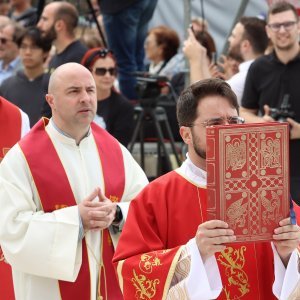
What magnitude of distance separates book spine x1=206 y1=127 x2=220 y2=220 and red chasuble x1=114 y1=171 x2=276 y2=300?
0.40 metres

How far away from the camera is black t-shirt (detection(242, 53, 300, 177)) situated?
7043mm

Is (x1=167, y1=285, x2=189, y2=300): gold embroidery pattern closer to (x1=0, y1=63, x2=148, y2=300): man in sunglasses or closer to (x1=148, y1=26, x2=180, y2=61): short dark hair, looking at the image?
(x1=0, y1=63, x2=148, y2=300): man in sunglasses

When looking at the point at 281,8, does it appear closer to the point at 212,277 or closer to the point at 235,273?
the point at 235,273

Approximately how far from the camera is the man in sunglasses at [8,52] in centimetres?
1048

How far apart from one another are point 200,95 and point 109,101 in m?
4.02

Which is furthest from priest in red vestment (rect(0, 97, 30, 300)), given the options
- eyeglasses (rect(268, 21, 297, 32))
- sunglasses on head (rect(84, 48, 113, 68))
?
eyeglasses (rect(268, 21, 297, 32))

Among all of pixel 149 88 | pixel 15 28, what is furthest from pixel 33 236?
pixel 15 28

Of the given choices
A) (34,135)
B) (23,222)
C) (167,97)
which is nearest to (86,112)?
(34,135)

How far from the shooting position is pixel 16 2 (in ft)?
40.8

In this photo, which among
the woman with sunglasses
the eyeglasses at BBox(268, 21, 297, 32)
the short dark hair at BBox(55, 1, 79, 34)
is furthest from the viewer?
the short dark hair at BBox(55, 1, 79, 34)

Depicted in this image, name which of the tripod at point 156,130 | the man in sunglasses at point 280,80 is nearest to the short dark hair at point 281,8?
the man in sunglasses at point 280,80

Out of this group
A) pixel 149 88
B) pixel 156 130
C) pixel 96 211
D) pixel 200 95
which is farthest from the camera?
pixel 156 130

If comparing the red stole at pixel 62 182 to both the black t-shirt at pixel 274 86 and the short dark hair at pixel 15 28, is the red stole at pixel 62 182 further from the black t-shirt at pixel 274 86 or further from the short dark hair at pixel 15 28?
the short dark hair at pixel 15 28

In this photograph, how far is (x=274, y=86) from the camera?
23.6ft
